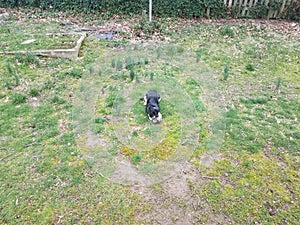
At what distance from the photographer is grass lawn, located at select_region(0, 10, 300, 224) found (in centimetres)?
316

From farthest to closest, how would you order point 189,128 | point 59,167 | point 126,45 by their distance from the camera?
point 126,45, point 189,128, point 59,167

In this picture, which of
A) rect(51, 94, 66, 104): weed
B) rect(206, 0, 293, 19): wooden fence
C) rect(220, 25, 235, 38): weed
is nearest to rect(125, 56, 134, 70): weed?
rect(51, 94, 66, 104): weed

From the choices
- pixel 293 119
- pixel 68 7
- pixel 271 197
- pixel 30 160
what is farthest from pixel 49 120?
pixel 68 7

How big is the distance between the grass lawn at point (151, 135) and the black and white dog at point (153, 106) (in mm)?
128

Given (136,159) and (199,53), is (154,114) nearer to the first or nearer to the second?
(136,159)

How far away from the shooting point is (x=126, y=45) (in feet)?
21.6

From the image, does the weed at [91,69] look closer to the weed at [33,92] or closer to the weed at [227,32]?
the weed at [33,92]

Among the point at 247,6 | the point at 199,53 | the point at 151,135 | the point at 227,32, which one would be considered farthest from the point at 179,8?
the point at 151,135

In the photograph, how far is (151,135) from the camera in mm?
4070

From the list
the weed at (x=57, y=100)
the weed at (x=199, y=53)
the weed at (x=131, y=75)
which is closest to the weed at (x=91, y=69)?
the weed at (x=131, y=75)

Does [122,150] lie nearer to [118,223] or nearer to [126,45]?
[118,223]

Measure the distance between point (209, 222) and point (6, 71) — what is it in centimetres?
456

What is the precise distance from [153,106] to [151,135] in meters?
0.46

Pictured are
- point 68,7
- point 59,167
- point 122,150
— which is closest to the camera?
Answer: point 59,167
